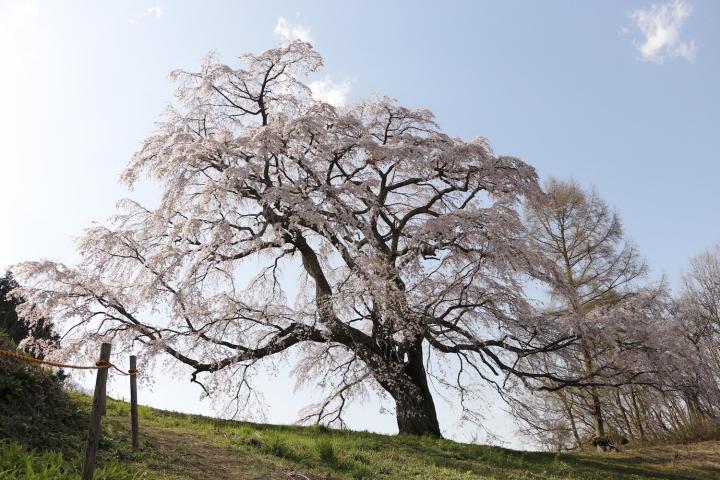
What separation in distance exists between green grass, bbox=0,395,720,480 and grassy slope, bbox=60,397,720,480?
0.05 ft

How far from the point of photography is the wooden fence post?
15.6 ft

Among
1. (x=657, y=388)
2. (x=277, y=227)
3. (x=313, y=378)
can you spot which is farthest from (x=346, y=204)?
(x=657, y=388)

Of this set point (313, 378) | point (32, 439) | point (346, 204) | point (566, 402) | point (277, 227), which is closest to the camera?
point (32, 439)

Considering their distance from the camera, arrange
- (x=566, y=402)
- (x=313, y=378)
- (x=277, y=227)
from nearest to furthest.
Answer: (x=277, y=227) → (x=313, y=378) → (x=566, y=402)

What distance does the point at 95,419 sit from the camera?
4.92 metres

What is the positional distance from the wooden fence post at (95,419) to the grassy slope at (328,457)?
95 centimetres

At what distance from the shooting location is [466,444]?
11180 millimetres

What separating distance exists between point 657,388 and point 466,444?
4.43m

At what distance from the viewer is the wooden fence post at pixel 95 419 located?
4742 millimetres

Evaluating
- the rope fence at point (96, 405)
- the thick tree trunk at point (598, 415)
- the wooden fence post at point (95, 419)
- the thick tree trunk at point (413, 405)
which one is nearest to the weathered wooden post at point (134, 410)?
the rope fence at point (96, 405)

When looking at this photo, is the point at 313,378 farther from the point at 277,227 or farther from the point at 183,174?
the point at 183,174

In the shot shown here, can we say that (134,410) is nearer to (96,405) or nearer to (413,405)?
(96,405)

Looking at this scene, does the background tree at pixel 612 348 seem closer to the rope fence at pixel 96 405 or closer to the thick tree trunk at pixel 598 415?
the thick tree trunk at pixel 598 415

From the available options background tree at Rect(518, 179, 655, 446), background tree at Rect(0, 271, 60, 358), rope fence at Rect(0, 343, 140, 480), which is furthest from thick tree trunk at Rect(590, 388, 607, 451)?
background tree at Rect(0, 271, 60, 358)
